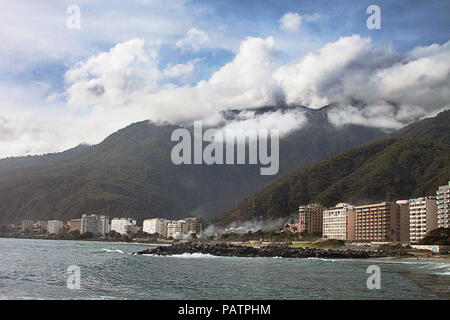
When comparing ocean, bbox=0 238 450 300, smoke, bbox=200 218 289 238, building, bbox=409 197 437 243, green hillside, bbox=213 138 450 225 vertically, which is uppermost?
green hillside, bbox=213 138 450 225

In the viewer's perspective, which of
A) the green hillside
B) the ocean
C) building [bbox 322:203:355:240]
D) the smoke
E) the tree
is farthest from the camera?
the smoke

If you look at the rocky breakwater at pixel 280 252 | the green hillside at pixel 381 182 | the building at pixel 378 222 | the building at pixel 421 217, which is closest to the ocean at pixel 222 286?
the rocky breakwater at pixel 280 252

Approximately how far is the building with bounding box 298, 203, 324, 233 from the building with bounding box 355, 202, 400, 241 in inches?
926

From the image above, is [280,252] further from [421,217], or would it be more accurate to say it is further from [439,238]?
[421,217]

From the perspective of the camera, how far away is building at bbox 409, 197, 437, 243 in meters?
104

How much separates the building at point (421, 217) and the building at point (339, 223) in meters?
22.9

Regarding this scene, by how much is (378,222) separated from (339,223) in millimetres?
18364

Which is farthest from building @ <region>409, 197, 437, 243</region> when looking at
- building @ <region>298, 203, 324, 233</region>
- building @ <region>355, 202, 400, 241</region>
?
building @ <region>298, 203, 324, 233</region>

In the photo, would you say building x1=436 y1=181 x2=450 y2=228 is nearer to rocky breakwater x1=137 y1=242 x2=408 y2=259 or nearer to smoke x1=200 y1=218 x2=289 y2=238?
rocky breakwater x1=137 y1=242 x2=408 y2=259

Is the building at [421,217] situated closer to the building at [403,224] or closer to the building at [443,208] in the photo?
the building at [443,208]

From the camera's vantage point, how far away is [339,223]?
448 feet

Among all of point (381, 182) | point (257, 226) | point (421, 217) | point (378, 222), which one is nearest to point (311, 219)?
point (381, 182)

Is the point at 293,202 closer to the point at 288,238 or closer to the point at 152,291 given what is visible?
the point at 288,238
